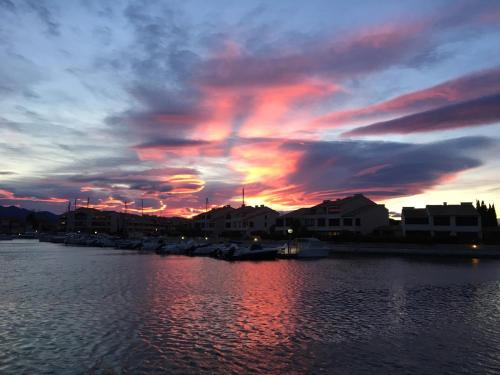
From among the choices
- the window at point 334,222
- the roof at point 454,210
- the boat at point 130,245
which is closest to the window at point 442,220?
the roof at point 454,210

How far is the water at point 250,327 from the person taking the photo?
15.9 meters

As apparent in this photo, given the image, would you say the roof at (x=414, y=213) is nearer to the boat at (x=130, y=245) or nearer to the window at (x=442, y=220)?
the window at (x=442, y=220)

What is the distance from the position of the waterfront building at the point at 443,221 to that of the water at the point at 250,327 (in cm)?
6022

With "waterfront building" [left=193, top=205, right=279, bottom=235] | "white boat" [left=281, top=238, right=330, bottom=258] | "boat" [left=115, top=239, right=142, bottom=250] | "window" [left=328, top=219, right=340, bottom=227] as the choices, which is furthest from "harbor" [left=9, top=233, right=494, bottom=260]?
"waterfront building" [left=193, top=205, right=279, bottom=235]

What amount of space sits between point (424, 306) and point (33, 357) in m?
22.1

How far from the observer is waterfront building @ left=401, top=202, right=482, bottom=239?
9475 cm

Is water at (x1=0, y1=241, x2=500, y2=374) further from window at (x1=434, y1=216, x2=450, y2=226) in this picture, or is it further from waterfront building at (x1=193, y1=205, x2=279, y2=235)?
waterfront building at (x1=193, y1=205, x2=279, y2=235)

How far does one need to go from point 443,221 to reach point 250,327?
86.8 m

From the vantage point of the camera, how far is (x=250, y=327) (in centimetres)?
2152

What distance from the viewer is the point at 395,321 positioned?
2288 cm

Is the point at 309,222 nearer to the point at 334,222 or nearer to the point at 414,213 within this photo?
the point at 334,222

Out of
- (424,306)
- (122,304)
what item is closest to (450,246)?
(424,306)

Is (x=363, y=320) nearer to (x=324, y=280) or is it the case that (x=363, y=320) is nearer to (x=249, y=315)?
(x=249, y=315)

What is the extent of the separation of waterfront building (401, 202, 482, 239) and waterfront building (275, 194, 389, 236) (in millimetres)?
11490
